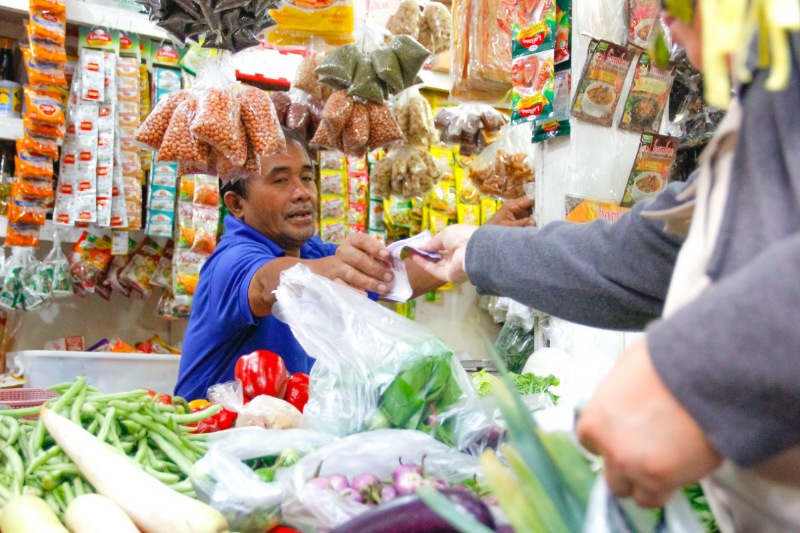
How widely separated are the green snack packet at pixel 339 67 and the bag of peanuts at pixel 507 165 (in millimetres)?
659

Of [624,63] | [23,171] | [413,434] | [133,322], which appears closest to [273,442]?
[413,434]

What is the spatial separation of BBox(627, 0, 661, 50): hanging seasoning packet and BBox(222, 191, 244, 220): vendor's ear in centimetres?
173

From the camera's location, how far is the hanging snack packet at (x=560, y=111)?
9.09ft

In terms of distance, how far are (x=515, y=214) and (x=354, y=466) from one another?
5.58 feet

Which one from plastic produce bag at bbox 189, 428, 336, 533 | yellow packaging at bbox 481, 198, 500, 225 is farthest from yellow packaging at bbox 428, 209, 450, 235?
plastic produce bag at bbox 189, 428, 336, 533

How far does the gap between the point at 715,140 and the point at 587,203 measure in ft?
6.40

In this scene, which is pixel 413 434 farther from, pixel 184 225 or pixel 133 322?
pixel 133 322

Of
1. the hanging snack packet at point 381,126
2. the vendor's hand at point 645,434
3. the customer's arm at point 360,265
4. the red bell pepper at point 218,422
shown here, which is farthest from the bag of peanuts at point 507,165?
the vendor's hand at point 645,434

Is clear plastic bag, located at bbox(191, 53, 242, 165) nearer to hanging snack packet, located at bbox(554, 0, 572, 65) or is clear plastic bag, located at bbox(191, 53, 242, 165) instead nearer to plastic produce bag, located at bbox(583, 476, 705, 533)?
hanging snack packet, located at bbox(554, 0, 572, 65)

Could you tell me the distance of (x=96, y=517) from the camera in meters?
1.32

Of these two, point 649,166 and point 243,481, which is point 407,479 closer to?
point 243,481

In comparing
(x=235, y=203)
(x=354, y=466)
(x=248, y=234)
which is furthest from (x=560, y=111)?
(x=354, y=466)

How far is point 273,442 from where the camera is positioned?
154cm

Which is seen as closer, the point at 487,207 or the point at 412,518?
the point at 412,518
